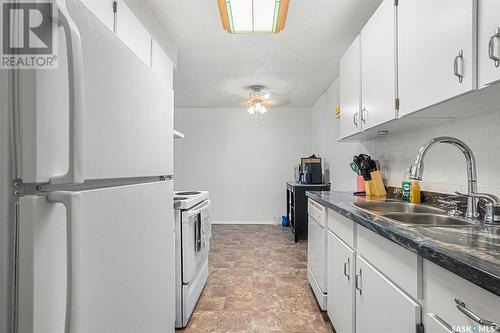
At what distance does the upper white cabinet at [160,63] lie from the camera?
6.72ft

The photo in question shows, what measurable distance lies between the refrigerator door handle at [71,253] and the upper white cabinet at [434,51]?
4.25 ft

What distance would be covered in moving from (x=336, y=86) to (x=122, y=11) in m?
2.97

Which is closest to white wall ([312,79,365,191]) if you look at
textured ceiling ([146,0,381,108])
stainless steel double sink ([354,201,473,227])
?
textured ceiling ([146,0,381,108])

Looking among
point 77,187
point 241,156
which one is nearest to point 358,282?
point 77,187

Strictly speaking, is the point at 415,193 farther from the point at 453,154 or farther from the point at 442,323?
the point at 442,323

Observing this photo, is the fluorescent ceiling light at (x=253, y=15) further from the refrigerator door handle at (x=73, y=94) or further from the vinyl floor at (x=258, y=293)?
the vinyl floor at (x=258, y=293)

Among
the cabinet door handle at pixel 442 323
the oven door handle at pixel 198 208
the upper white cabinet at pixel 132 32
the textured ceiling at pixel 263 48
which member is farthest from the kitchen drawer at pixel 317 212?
the upper white cabinet at pixel 132 32

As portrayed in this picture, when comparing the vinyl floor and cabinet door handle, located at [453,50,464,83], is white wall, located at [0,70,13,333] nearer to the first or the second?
cabinet door handle, located at [453,50,464,83]

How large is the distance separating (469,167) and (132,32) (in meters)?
2.03

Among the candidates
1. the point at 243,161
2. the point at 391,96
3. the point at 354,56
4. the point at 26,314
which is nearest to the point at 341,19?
the point at 354,56

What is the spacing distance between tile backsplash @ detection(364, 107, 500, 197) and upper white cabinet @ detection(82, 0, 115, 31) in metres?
1.93

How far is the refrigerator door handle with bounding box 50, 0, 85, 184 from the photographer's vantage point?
55 cm

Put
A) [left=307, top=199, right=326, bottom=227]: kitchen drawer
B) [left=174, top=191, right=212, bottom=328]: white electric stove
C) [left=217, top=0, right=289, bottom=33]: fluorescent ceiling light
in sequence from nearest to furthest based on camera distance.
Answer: [left=217, top=0, right=289, bottom=33]: fluorescent ceiling light, [left=174, top=191, right=212, bottom=328]: white electric stove, [left=307, top=199, right=326, bottom=227]: kitchen drawer

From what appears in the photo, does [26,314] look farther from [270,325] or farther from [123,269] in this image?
[270,325]
